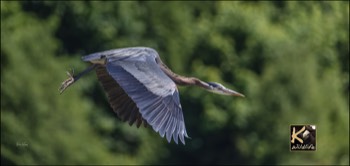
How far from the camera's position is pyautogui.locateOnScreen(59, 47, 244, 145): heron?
619 inches

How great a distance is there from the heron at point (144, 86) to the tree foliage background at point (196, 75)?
19.4m

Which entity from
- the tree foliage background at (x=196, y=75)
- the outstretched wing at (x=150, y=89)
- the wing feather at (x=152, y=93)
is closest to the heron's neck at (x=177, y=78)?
the outstretched wing at (x=150, y=89)

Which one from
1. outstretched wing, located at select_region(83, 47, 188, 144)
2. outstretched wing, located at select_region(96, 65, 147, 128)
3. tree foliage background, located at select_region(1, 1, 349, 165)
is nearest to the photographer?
outstretched wing, located at select_region(83, 47, 188, 144)

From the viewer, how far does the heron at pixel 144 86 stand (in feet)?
51.6

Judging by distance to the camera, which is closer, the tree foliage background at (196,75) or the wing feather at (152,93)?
the wing feather at (152,93)

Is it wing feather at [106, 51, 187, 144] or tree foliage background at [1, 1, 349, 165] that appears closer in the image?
wing feather at [106, 51, 187, 144]

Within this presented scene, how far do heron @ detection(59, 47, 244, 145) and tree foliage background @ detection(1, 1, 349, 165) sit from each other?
1942cm

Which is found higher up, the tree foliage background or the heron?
the heron

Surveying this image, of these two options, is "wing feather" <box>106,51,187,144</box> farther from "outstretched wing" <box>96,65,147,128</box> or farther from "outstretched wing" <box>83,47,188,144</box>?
"outstretched wing" <box>96,65,147,128</box>

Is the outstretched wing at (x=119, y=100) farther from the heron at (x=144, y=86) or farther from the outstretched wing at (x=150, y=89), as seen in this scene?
the outstretched wing at (x=150, y=89)

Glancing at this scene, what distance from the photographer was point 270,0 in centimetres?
4966

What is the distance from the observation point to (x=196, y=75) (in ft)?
140

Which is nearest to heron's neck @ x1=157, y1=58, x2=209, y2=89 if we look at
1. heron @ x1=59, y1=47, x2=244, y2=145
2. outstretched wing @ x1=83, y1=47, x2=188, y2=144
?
heron @ x1=59, y1=47, x2=244, y2=145

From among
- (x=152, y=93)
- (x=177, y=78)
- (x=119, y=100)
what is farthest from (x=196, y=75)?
(x=152, y=93)
